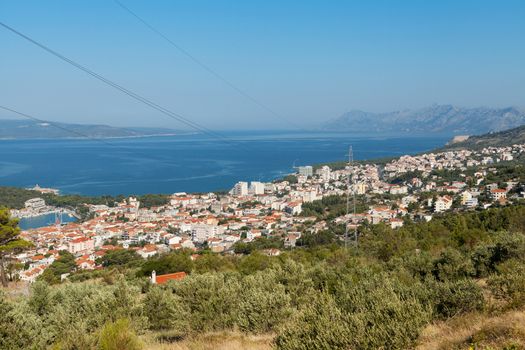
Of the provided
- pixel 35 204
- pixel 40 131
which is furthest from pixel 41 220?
pixel 40 131

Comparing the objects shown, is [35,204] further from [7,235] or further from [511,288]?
[511,288]

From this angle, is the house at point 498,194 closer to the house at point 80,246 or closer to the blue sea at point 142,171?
the house at point 80,246

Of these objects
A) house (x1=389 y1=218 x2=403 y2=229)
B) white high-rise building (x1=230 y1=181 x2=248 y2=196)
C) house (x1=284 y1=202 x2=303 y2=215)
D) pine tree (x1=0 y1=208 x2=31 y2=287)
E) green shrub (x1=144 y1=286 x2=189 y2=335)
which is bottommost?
house (x1=284 y1=202 x2=303 y2=215)

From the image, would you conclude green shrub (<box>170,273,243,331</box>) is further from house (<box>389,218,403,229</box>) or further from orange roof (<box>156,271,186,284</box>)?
house (<box>389,218,403,229</box>)

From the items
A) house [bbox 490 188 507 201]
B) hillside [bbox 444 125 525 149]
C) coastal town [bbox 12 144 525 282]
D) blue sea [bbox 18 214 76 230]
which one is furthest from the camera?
hillside [bbox 444 125 525 149]

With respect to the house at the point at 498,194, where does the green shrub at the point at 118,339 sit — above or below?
above

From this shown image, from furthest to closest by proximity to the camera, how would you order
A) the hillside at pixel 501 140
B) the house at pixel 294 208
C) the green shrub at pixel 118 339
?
the hillside at pixel 501 140 → the house at pixel 294 208 → the green shrub at pixel 118 339

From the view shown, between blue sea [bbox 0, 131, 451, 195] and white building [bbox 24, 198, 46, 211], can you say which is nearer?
white building [bbox 24, 198, 46, 211]

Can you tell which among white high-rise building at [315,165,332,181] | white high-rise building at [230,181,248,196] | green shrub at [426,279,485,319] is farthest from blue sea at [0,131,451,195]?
green shrub at [426,279,485,319]

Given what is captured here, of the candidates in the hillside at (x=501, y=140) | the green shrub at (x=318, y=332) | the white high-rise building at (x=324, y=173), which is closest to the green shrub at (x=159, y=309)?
the green shrub at (x=318, y=332)
